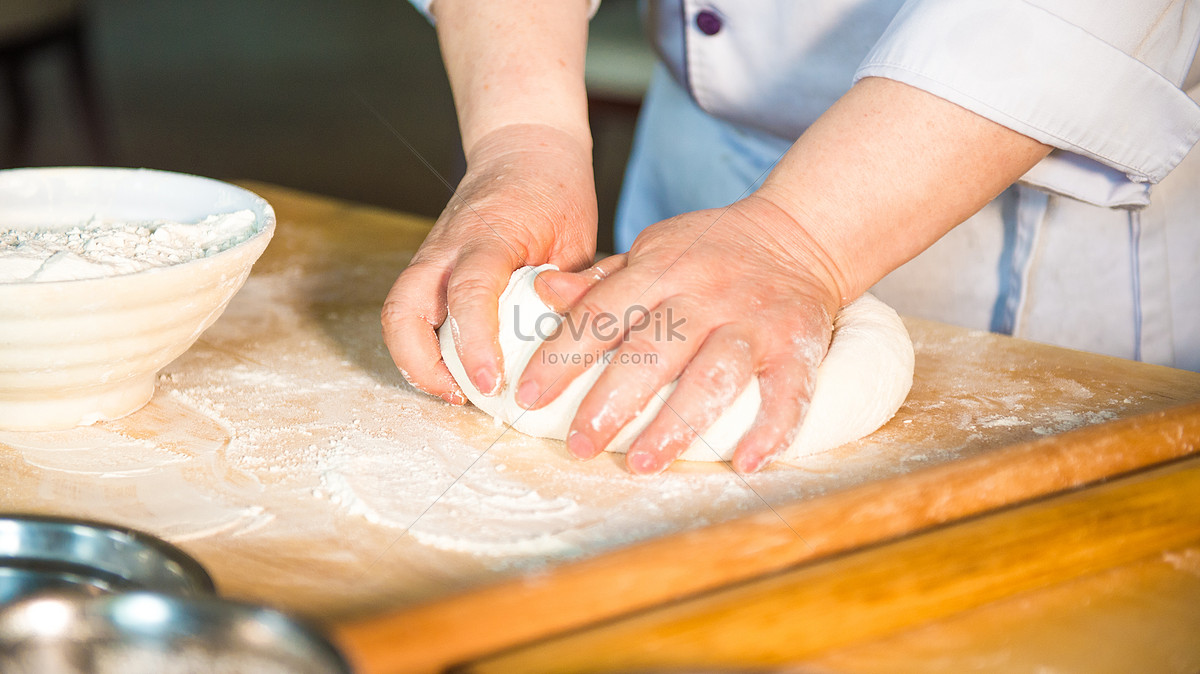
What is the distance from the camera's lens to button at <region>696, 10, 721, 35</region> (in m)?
1.17

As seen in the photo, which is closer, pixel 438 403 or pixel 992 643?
pixel 992 643

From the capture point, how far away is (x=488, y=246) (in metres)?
0.93

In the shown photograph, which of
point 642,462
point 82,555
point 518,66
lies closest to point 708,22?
point 518,66

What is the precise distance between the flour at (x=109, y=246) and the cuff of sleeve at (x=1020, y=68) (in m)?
0.60

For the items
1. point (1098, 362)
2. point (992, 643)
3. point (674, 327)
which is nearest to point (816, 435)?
point (674, 327)

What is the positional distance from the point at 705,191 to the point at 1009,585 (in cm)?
81

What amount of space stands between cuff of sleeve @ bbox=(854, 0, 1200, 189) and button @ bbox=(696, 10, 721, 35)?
343 millimetres

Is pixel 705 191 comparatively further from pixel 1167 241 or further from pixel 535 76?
pixel 1167 241

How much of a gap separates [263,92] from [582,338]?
5.09m

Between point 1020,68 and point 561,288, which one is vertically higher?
point 1020,68

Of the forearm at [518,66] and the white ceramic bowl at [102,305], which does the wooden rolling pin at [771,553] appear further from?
the forearm at [518,66]

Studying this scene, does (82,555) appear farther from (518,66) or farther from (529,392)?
(518,66)

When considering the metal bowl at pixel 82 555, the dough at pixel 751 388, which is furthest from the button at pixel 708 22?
the metal bowl at pixel 82 555

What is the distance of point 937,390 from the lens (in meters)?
0.97
